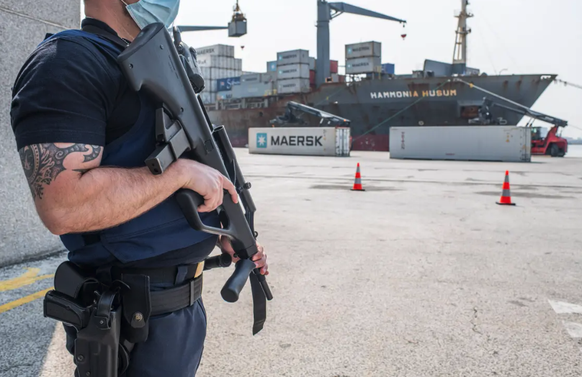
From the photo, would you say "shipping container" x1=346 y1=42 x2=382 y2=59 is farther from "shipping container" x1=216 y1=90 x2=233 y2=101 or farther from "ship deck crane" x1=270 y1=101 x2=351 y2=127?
"shipping container" x1=216 y1=90 x2=233 y2=101

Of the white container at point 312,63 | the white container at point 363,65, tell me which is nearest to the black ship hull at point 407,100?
the white container at point 363,65

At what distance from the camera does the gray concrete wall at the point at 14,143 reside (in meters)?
3.97

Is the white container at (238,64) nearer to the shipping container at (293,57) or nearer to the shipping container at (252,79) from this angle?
the shipping container at (252,79)

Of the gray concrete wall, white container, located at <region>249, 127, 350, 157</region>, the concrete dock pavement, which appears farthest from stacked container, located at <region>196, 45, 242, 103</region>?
the gray concrete wall

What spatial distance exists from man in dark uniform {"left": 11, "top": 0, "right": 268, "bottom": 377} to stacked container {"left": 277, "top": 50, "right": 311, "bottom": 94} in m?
33.8

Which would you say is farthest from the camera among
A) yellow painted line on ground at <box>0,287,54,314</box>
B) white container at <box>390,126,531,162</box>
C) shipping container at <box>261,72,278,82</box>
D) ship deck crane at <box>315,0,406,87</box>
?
shipping container at <box>261,72,278,82</box>

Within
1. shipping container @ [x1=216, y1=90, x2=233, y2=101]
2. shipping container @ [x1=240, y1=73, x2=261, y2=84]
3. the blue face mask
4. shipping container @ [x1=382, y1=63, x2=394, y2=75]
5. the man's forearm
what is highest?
shipping container @ [x1=382, y1=63, x2=394, y2=75]

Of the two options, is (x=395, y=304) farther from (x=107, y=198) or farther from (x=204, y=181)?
(x=107, y=198)

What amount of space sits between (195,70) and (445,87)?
2802cm

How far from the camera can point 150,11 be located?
1.34m

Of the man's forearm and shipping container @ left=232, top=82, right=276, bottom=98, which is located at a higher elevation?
shipping container @ left=232, top=82, right=276, bottom=98

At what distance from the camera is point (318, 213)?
7195 mm

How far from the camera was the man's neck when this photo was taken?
1.25 m

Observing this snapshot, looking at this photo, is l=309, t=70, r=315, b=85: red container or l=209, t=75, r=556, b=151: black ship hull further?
l=309, t=70, r=315, b=85: red container
